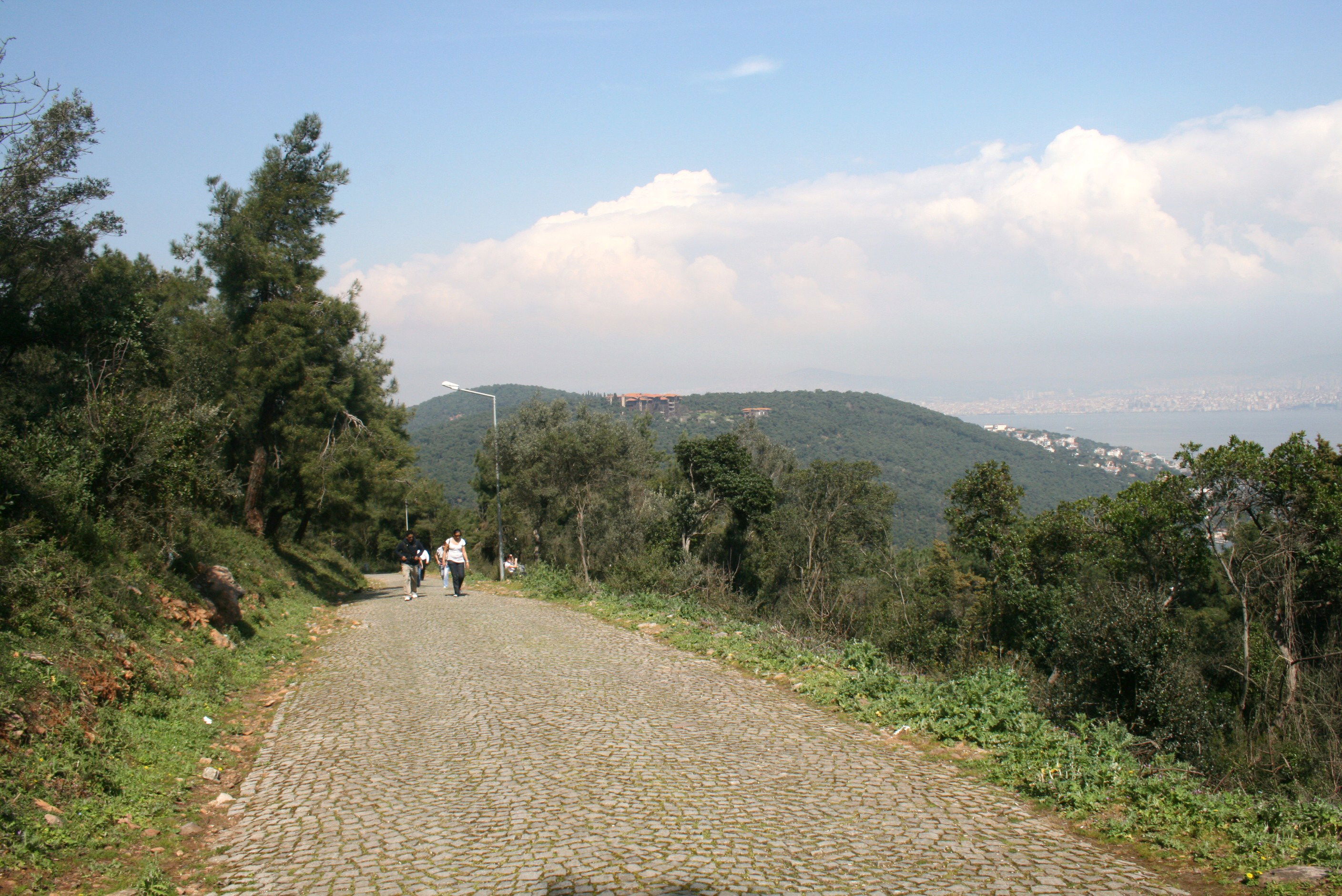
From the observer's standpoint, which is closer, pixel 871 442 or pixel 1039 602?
pixel 1039 602

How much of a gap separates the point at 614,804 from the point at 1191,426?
125 m

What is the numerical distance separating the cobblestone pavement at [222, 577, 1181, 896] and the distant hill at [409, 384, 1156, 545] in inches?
3053

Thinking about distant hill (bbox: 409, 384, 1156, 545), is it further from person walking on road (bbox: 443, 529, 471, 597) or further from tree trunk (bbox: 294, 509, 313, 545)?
person walking on road (bbox: 443, 529, 471, 597)

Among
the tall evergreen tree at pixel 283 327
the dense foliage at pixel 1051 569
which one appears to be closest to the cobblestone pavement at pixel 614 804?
the dense foliage at pixel 1051 569

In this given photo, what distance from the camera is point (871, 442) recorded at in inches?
5231

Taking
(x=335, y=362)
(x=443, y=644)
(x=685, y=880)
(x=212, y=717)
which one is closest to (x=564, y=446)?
(x=335, y=362)

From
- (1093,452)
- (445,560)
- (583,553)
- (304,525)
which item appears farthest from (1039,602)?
(1093,452)

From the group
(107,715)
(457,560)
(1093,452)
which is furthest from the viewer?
(1093,452)

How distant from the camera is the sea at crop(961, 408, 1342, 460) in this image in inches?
1143

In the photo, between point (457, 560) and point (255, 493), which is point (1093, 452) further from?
point (255, 493)

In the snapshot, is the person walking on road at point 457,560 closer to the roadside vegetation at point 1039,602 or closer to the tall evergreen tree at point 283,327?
the roadside vegetation at point 1039,602

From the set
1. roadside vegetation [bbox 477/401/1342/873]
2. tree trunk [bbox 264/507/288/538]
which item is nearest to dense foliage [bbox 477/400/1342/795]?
roadside vegetation [bbox 477/401/1342/873]

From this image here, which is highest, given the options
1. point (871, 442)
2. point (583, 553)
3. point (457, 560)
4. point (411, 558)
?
point (871, 442)

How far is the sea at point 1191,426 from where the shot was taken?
95.2 feet
